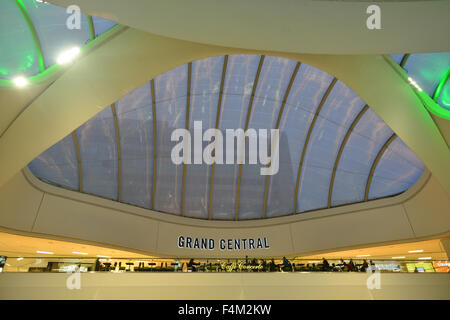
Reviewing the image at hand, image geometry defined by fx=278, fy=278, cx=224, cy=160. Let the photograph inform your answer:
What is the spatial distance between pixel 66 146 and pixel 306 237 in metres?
16.8

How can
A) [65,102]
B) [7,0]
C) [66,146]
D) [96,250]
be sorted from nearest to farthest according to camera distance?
[7,0] < [65,102] < [66,146] < [96,250]

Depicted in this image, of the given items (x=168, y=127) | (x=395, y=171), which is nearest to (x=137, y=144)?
(x=168, y=127)

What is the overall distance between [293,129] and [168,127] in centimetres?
830

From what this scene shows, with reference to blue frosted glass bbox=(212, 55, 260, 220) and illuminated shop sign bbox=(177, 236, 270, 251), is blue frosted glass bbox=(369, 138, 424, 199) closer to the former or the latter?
illuminated shop sign bbox=(177, 236, 270, 251)

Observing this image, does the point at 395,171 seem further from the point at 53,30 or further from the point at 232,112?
the point at 53,30

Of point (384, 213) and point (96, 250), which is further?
point (96, 250)

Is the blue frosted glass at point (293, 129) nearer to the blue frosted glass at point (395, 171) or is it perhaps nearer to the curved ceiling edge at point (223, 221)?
the curved ceiling edge at point (223, 221)

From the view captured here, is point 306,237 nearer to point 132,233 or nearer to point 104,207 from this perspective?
point 132,233

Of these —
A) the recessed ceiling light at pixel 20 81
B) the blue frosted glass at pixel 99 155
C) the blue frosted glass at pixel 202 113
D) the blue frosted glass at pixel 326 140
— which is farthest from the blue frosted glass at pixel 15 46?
the blue frosted glass at pixel 326 140

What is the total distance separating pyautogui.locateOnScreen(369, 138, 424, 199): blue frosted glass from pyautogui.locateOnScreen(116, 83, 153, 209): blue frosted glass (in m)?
15.4

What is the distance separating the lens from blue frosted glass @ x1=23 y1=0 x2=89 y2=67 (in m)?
9.07
